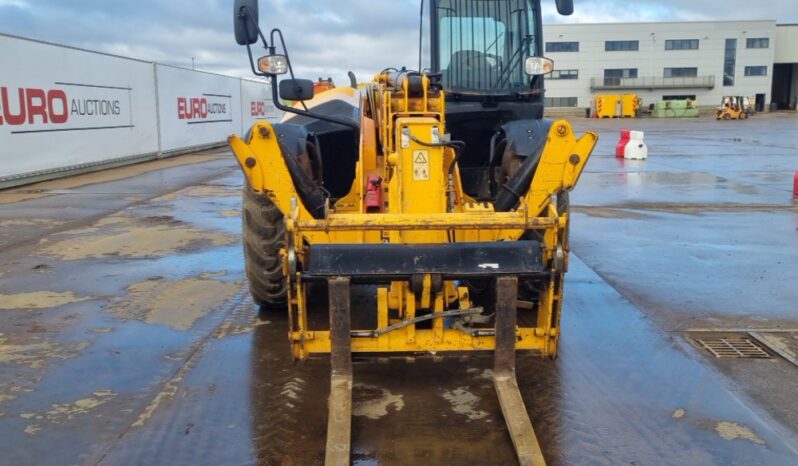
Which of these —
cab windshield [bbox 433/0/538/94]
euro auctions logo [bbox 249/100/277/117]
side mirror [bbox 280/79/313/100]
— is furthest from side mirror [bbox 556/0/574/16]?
euro auctions logo [bbox 249/100/277/117]

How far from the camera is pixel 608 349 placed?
466 centimetres

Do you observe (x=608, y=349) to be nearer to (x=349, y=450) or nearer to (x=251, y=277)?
(x=349, y=450)

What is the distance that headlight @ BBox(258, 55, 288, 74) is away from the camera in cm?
417

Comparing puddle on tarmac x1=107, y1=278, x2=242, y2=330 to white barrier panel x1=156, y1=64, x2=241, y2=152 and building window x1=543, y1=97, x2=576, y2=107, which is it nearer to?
white barrier panel x1=156, y1=64, x2=241, y2=152

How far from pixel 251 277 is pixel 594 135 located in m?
2.70

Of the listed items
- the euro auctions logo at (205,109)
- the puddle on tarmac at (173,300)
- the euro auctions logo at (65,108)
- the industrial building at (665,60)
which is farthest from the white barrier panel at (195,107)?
the industrial building at (665,60)

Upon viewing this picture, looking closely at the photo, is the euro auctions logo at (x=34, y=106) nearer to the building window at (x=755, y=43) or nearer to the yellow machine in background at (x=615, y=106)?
the yellow machine in background at (x=615, y=106)

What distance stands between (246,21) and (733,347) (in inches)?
153

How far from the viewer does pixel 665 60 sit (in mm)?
70375

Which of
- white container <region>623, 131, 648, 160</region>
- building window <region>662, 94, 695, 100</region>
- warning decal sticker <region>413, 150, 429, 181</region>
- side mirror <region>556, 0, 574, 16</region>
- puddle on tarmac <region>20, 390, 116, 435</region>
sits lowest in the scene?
puddle on tarmac <region>20, 390, 116, 435</region>

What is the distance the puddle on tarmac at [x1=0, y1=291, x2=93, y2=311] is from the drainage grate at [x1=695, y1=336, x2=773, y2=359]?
5.00 meters

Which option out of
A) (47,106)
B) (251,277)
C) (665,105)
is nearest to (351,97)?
(251,277)

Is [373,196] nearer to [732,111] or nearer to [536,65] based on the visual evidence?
[536,65]

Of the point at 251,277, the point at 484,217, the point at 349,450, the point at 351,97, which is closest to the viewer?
the point at 349,450
